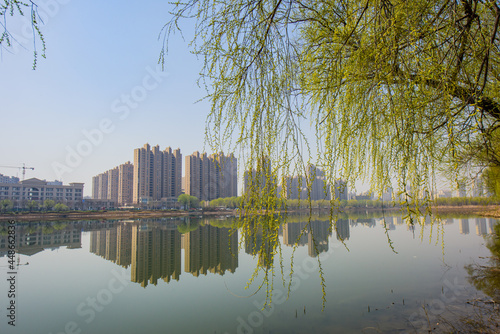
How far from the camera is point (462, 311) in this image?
18.6 feet

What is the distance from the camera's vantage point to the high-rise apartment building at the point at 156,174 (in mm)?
73625

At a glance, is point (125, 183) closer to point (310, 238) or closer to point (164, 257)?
point (310, 238)

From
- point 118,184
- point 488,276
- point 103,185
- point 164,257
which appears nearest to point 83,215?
point 164,257

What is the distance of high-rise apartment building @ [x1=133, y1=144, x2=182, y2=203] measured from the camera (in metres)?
73.6

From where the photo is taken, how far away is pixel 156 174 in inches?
3017

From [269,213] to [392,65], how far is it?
113 centimetres

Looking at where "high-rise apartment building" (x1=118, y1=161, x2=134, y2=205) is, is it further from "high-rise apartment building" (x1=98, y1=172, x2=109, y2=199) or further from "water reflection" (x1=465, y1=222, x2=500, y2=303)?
"water reflection" (x1=465, y1=222, x2=500, y2=303)

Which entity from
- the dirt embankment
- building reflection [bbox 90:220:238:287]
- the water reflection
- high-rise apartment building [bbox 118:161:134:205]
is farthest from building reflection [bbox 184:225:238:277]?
high-rise apartment building [bbox 118:161:134:205]

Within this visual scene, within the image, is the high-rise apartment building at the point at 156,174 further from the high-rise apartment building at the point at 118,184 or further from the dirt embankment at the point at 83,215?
the dirt embankment at the point at 83,215

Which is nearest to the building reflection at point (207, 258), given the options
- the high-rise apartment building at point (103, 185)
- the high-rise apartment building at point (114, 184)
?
the high-rise apartment building at point (114, 184)

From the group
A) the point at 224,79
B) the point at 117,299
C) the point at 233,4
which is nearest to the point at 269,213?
the point at 224,79

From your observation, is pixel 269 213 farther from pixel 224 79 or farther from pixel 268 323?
pixel 268 323

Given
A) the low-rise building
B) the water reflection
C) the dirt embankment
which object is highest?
the low-rise building

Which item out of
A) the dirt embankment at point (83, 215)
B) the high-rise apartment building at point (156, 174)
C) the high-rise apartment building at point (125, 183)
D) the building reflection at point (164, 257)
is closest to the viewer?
the building reflection at point (164, 257)
